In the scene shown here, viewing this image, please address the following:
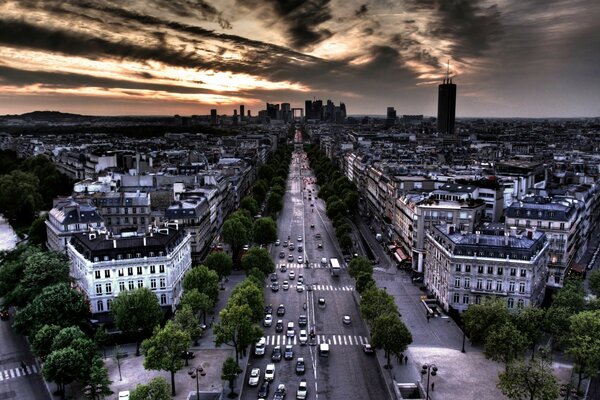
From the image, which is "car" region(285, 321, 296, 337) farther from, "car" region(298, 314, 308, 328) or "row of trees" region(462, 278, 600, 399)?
"row of trees" region(462, 278, 600, 399)

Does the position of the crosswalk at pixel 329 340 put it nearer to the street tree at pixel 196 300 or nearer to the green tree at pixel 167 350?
the street tree at pixel 196 300

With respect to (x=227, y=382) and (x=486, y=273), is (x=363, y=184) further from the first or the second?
(x=227, y=382)

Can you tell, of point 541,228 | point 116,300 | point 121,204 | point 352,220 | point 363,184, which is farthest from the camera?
point 363,184

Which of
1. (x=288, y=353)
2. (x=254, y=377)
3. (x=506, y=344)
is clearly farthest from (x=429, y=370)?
(x=254, y=377)

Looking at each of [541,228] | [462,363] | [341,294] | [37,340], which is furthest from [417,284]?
[37,340]

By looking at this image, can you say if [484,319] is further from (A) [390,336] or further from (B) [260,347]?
(B) [260,347]

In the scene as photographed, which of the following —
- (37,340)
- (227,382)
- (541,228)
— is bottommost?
(227,382)

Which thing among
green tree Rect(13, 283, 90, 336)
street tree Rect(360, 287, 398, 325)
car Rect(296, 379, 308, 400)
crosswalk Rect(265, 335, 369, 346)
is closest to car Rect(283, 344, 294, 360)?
crosswalk Rect(265, 335, 369, 346)

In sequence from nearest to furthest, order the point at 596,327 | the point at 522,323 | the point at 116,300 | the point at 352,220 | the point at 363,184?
the point at 596,327, the point at 522,323, the point at 116,300, the point at 352,220, the point at 363,184
